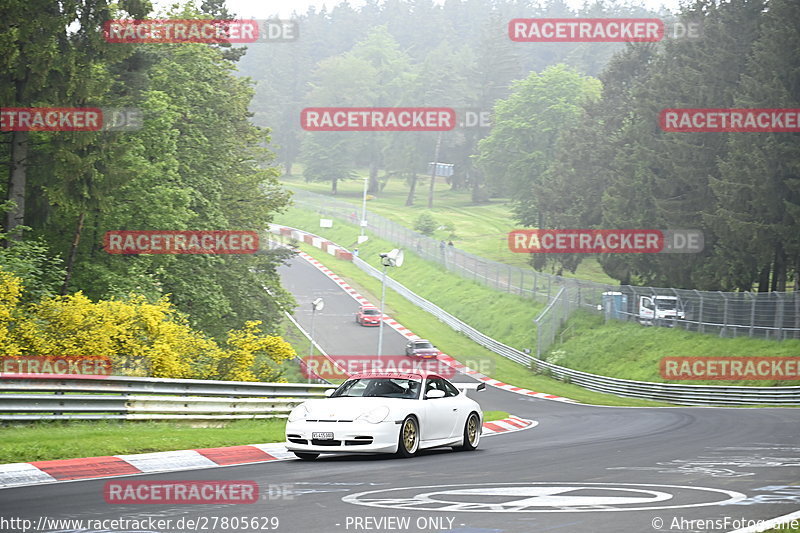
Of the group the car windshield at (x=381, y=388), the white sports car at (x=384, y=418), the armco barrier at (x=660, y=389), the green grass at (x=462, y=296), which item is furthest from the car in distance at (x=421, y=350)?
the car windshield at (x=381, y=388)

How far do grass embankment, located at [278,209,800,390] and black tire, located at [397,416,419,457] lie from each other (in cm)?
2915

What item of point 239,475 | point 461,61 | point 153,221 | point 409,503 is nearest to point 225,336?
point 153,221

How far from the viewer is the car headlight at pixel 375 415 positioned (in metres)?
14.1

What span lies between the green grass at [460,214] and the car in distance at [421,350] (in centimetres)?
2470

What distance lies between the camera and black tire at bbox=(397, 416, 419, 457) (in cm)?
1445

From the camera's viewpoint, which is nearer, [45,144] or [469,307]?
[45,144]

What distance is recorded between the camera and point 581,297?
5788cm

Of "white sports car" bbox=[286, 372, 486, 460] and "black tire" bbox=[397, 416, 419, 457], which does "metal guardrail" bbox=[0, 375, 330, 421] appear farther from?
"black tire" bbox=[397, 416, 419, 457]

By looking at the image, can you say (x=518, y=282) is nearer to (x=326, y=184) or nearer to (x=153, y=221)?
(x=153, y=221)

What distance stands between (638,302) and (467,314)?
59.7ft

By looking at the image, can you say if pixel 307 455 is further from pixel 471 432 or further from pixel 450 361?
pixel 450 361

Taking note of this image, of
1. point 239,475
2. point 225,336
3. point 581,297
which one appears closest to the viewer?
point 239,475

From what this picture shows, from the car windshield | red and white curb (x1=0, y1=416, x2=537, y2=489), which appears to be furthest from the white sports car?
red and white curb (x1=0, y1=416, x2=537, y2=489)

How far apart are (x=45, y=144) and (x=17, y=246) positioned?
5.66 metres
